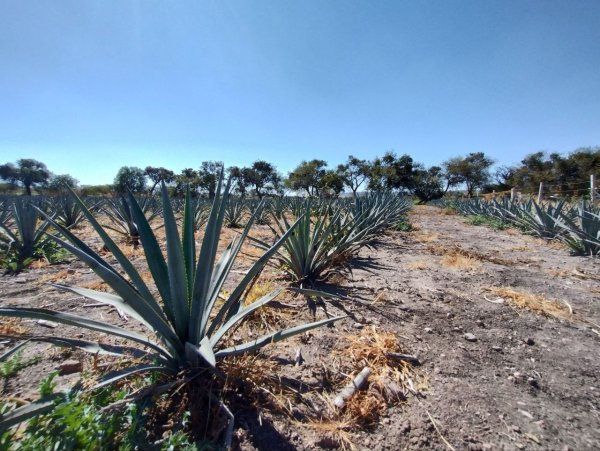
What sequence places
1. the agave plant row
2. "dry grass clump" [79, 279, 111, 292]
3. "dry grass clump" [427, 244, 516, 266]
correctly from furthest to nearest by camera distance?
the agave plant row → "dry grass clump" [427, 244, 516, 266] → "dry grass clump" [79, 279, 111, 292]

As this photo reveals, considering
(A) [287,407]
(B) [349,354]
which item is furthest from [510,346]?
(A) [287,407]

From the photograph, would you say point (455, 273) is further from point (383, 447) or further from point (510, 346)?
point (383, 447)

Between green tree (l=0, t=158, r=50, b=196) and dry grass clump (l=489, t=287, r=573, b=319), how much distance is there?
266 feet

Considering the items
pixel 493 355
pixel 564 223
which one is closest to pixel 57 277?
pixel 493 355

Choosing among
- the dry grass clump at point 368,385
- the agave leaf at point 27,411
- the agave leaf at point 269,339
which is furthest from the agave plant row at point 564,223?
the agave leaf at point 27,411

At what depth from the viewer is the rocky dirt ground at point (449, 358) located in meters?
1.11

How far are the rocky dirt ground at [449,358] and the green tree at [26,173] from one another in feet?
262

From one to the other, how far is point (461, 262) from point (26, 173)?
8480cm

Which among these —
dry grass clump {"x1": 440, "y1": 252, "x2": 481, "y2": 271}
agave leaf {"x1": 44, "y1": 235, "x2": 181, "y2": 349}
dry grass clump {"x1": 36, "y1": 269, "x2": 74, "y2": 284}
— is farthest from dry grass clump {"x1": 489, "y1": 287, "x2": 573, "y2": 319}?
dry grass clump {"x1": 36, "y1": 269, "x2": 74, "y2": 284}

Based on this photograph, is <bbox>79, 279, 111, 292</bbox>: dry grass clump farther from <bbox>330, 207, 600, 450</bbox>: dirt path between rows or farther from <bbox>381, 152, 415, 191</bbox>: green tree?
<bbox>381, 152, 415, 191</bbox>: green tree

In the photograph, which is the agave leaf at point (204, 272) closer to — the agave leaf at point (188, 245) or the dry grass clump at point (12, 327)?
the agave leaf at point (188, 245)

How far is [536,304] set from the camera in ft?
7.59

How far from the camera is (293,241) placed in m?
2.77

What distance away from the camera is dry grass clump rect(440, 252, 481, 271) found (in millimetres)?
3518
